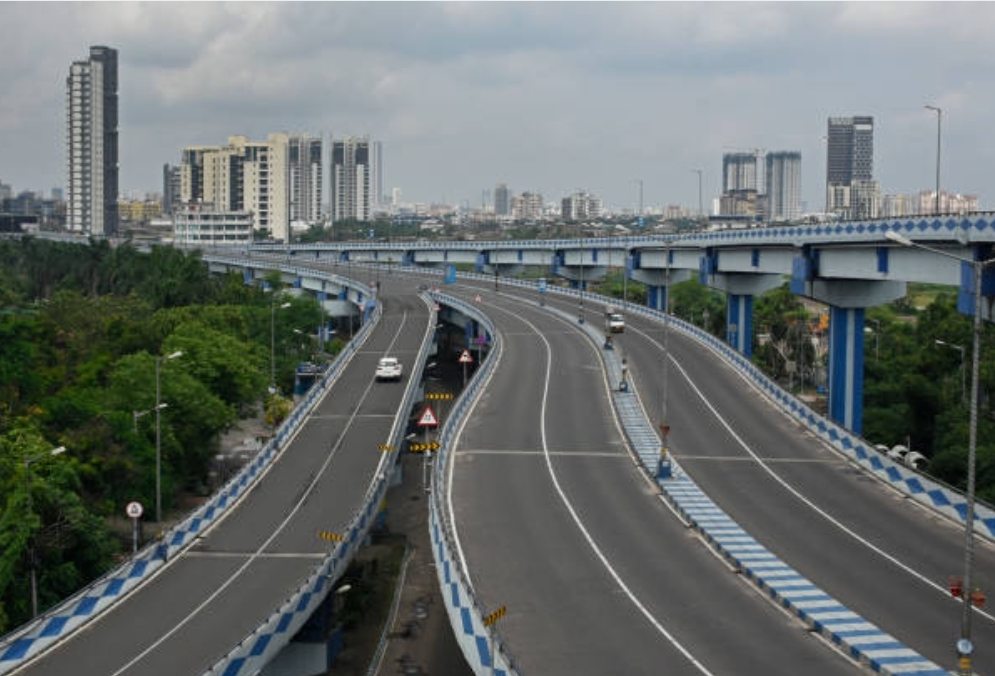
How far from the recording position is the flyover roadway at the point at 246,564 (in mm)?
30500

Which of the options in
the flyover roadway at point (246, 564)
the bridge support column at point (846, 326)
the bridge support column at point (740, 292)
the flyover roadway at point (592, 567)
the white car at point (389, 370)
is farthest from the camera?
the bridge support column at point (740, 292)

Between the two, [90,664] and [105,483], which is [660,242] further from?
[90,664]

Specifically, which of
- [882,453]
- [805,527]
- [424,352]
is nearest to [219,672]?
[805,527]

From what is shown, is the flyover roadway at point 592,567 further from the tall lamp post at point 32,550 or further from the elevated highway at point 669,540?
the tall lamp post at point 32,550

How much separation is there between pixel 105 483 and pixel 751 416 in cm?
2911

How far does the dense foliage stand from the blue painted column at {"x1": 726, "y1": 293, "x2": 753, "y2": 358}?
34388 millimetres

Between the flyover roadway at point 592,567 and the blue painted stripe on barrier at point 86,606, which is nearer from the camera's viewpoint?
the flyover roadway at point 592,567

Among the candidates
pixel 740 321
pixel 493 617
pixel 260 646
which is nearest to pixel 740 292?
pixel 740 321

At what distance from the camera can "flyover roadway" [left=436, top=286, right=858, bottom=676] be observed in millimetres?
26297

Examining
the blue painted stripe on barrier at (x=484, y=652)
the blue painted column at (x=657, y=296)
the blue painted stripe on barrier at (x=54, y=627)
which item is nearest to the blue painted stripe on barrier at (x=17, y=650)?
the blue painted stripe on barrier at (x=54, y=627)

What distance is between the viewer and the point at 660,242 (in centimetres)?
10544

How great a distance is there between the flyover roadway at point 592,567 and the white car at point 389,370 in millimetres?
15549

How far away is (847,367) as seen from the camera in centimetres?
6294

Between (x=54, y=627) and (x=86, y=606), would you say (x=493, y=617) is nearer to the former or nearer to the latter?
(x=54, y=627)
